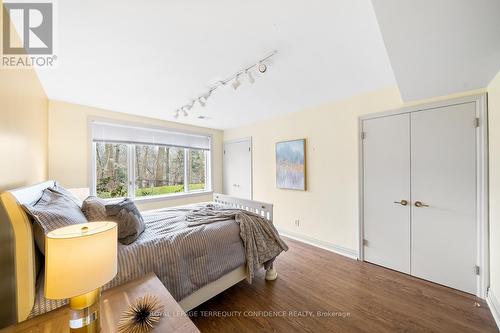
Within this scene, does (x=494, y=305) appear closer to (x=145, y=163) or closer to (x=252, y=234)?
(x=252, y=234)

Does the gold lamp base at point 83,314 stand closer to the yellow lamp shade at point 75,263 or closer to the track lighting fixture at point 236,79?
the yellow lamp shade at point 75,263

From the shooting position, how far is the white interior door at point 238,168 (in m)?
4.38

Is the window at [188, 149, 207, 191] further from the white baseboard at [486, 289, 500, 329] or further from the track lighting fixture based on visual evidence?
the white baseboard at [486, 289, 500, 329]

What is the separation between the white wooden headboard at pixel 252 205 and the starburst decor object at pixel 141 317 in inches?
65.2

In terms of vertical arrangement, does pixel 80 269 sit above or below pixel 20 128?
below

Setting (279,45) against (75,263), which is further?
(279,45)

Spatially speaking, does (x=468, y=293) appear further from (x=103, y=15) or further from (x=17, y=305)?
(x=103, y=15)

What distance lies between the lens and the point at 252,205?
2795 millimetres

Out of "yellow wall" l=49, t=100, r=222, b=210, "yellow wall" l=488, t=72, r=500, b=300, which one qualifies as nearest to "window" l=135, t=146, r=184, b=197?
"yellow wall" l=49, t=100, r=222, b=210

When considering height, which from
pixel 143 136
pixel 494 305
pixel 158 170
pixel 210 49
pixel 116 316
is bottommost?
pixel 494 305

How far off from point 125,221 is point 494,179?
330cm

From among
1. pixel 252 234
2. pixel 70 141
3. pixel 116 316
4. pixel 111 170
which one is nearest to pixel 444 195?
pixel 252 234

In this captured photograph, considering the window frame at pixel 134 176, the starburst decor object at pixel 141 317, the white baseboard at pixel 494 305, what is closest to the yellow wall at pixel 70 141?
the window frame at pixel 134 176

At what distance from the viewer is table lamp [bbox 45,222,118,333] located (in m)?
0.73
